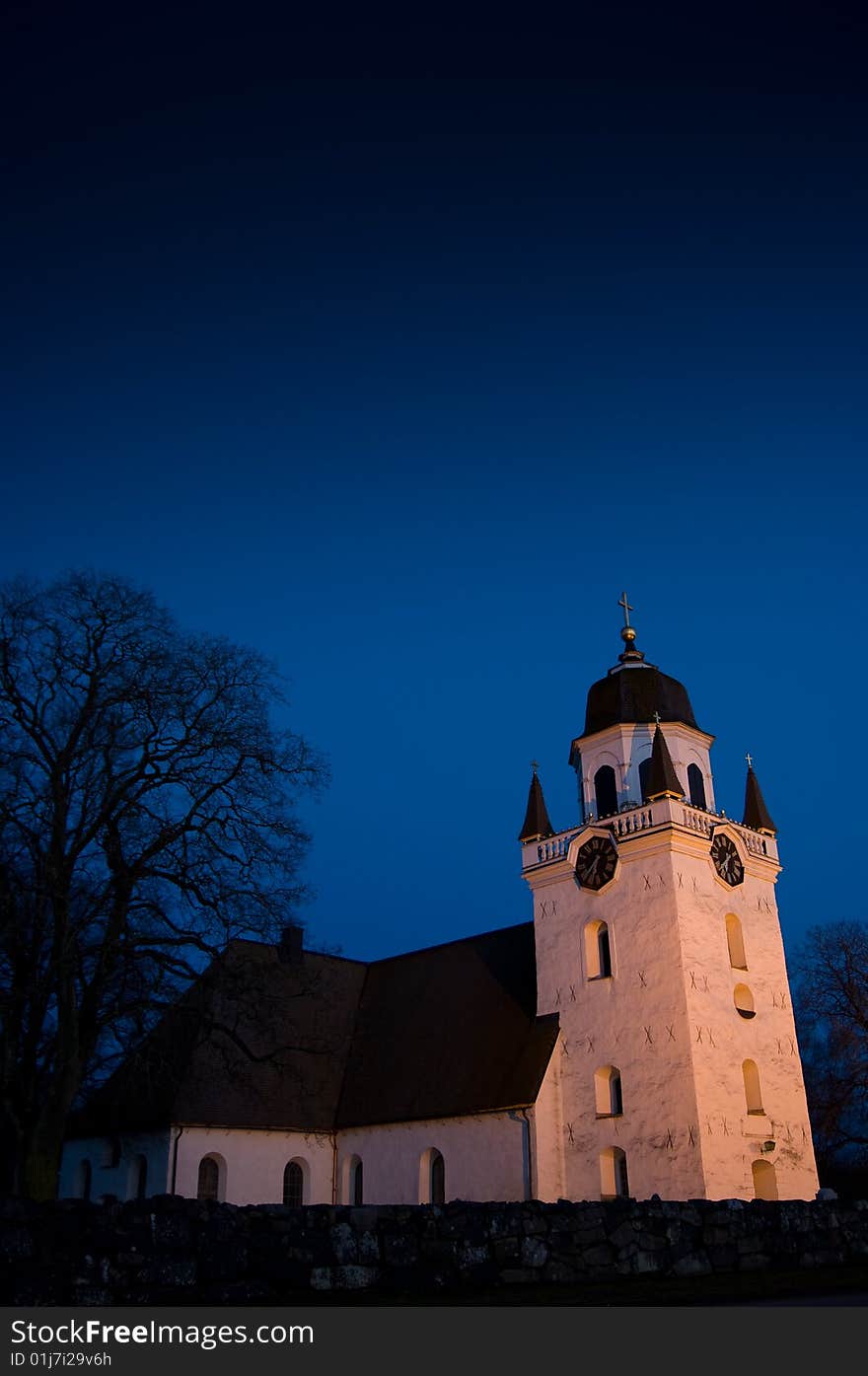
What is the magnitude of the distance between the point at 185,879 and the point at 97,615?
6346 mm

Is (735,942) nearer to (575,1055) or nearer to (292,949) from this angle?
(575,1055)

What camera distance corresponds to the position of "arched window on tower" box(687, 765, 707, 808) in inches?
1524

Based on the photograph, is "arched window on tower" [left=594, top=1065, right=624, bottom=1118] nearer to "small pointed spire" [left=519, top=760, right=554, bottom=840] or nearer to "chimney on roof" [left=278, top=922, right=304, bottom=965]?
"small pointed spire" [left=519, top=760, right=554, bottom=840]

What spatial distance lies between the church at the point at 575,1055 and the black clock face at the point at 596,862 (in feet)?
0.22

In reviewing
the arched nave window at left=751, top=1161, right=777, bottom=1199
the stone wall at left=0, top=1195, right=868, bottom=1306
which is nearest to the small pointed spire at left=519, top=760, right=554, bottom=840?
the arched nave window at left=751, top=1161, right=777, bottom=1199

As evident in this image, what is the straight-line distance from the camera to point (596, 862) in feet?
122

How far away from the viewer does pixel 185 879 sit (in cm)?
2584

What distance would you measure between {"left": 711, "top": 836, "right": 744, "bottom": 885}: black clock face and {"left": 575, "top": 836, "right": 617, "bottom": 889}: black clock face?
314 centimetres

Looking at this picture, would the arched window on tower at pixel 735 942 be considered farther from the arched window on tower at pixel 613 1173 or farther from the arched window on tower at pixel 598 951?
the arched window on tower at pixel 613 1173

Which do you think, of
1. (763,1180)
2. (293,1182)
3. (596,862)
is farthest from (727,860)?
(293,1182)

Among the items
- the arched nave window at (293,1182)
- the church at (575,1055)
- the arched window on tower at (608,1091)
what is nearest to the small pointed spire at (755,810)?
the church at (575,1055)
